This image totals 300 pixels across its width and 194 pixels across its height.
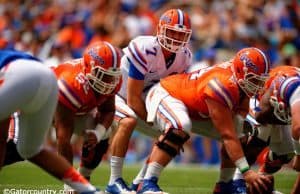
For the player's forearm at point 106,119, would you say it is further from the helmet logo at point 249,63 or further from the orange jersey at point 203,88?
the helmet logo at point 249,63

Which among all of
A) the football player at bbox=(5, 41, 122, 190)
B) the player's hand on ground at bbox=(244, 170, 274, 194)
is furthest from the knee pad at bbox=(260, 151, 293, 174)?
the football player at bbox=(5, 41, 122, 190)

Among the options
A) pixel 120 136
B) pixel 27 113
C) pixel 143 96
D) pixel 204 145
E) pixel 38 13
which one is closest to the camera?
pixel 27 113

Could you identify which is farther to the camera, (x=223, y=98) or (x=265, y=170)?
(x=265, y=170)

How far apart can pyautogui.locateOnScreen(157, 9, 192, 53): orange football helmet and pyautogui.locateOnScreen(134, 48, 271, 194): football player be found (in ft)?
1.80

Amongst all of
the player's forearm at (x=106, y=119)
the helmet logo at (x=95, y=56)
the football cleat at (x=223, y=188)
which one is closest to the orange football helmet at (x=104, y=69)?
the helmet logo at (x=95, y=56)

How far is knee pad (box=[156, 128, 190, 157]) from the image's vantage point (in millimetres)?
6355

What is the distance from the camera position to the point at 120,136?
7.00 metres

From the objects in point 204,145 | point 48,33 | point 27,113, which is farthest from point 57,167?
point 48,33

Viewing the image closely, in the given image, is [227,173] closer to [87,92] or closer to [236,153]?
[236,153]

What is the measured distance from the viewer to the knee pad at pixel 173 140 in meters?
6.36

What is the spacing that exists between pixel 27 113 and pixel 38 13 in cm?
1144

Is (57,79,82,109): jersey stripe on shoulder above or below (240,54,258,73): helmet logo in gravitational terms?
below

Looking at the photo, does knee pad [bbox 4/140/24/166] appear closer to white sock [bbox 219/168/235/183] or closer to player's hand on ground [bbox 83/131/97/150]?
player's hand on ground [bbox 83/131/97/150]

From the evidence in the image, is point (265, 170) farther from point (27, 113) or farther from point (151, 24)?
point (151, 24)
